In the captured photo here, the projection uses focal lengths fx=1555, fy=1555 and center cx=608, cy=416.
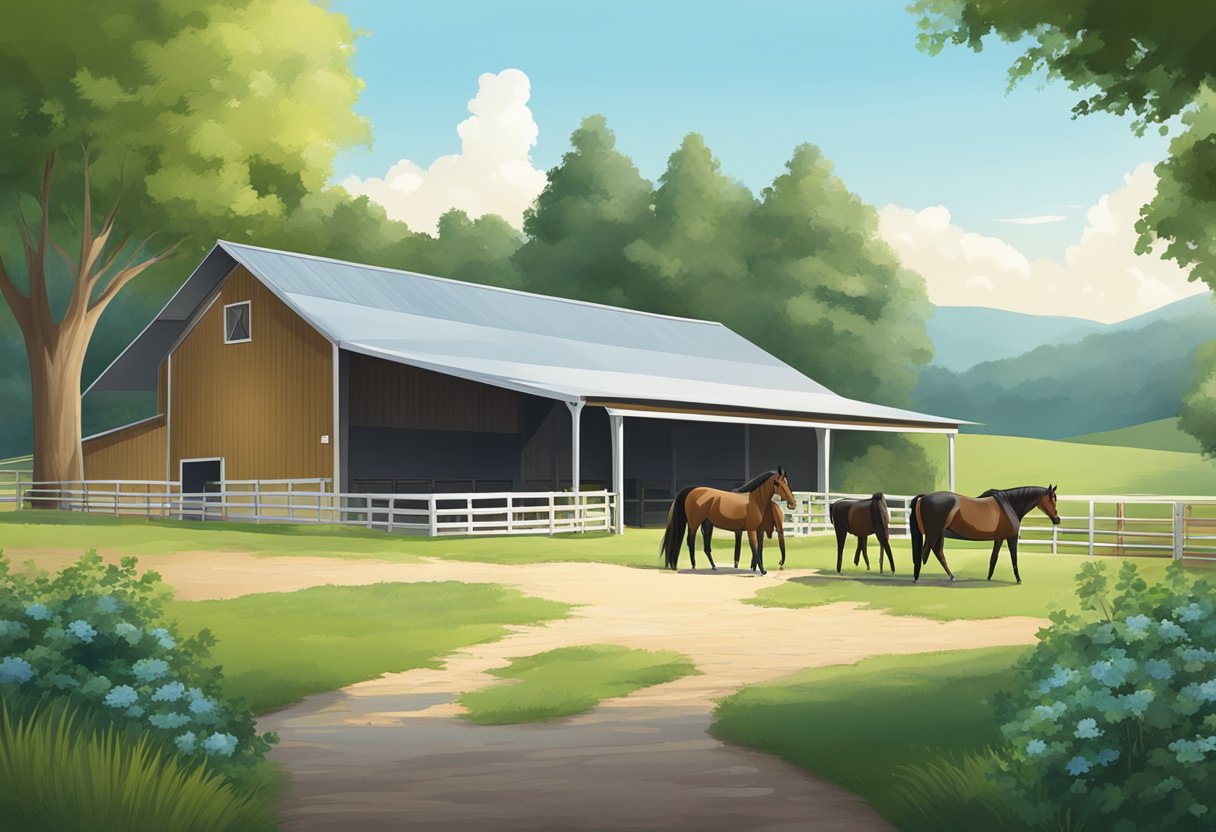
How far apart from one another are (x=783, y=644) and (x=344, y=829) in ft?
24.7

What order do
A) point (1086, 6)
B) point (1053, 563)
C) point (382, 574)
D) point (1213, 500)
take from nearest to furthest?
1. point (1086, 6)
2. point (382, 574)
3. point (1053, 563)
4. point (1213, 500)

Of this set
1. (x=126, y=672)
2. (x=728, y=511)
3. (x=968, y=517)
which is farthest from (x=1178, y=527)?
(x=126, y=672)

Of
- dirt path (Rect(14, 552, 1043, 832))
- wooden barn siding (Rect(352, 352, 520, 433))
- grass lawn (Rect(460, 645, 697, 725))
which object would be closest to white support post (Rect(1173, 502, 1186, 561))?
dirt path (Rect(14, 552, 1043, 832))

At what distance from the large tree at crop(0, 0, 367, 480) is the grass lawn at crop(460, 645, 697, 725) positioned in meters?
30.5

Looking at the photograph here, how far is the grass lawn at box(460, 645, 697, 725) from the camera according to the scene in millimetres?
10062

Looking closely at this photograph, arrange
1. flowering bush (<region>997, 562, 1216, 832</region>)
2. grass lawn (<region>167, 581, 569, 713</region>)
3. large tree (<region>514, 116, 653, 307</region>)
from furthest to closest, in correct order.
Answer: large tree (<region>514, 116, 653, 307</region>) < grass lawn (<region>167, 581, 569, 713</region>) < flowering bush (<region>997, 562, 1216, 832</region>)

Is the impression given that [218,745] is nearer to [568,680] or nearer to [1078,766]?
[1078,766]

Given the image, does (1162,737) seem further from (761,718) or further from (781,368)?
(781,368)

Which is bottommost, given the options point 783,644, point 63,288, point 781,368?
point 783,644

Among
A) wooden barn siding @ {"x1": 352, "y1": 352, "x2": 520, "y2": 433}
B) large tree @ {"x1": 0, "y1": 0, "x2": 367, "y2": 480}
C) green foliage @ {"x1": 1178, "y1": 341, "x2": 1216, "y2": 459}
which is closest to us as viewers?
wooden barn siding @ {"x1": 352, "y1": 352, "x2": 520, "y2": 433}

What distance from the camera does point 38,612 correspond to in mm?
7680

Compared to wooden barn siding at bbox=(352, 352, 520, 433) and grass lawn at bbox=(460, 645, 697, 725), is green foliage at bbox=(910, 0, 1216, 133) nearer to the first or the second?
grass lawn at bbox=(460, 645, 697, 725)

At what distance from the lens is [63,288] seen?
72.0m

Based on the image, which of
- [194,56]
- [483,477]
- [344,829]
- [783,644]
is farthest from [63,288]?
[344,829]
